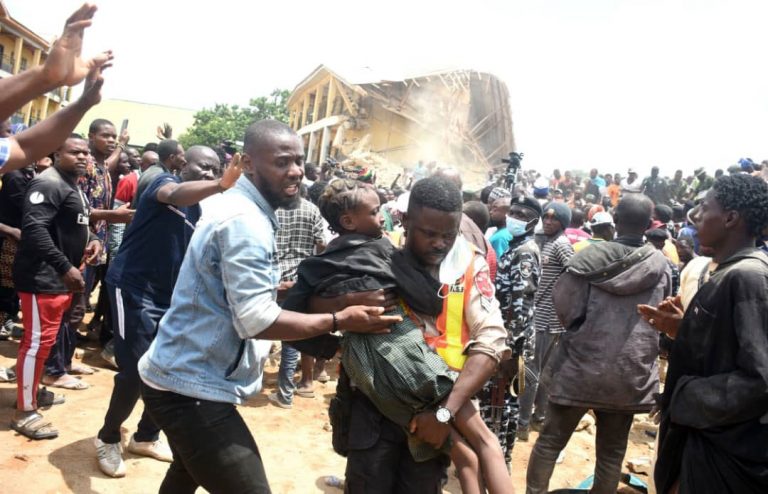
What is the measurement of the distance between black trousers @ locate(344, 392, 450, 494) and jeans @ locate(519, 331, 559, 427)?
10.5ft

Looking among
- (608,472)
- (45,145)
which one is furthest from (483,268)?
(608,472)

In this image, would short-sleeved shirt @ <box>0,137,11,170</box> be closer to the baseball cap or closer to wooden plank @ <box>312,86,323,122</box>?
the baseball cap

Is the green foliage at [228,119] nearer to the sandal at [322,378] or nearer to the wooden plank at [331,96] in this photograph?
the wooden plank at [331,96]

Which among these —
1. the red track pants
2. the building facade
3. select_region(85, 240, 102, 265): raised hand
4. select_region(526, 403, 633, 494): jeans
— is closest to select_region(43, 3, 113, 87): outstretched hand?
the red track pants

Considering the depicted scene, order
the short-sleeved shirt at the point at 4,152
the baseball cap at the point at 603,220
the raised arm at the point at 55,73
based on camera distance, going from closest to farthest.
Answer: the raised arm at the point at 55,73
the short-sleeved shirt at the point at 4,152
the baseball cap at the point at 603,220

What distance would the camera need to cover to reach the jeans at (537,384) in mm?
5547

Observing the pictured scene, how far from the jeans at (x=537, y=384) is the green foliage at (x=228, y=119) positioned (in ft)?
132

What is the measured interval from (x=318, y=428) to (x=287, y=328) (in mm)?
3360

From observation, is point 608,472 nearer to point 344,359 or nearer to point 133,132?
point 344,359

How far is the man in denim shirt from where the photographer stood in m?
2.21

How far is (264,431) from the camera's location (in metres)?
5.05

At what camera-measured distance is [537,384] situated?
5.80 metres

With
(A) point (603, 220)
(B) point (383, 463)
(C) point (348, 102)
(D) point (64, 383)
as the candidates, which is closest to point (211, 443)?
(B) point (383, 463)

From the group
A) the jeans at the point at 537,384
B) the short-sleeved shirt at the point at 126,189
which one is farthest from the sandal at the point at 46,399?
the jeans at the point at 537,384
